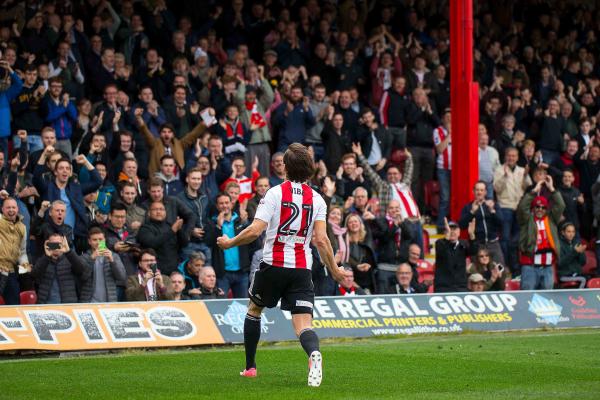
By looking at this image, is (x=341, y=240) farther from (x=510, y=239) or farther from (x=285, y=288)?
(x=285, y=288)

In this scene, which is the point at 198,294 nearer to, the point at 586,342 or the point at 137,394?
the point at 586,342

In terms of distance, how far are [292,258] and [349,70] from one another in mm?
12006

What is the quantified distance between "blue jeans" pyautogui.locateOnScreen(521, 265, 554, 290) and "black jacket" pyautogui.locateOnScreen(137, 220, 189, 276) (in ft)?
18.8

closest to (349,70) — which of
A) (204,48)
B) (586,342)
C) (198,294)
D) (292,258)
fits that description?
(204,48)

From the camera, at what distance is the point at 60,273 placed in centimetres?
1412

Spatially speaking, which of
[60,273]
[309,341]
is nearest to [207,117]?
[60,273]

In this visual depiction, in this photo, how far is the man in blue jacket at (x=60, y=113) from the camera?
56.0 feet

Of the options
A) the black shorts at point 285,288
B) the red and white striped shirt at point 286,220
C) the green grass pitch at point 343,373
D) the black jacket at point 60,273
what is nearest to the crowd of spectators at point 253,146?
the black jacket at point 60,273

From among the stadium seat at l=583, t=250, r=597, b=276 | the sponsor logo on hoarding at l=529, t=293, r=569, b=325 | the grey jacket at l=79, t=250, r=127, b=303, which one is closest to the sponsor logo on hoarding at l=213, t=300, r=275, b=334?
the grey jacket at l=79, t=250, r=127, b=303

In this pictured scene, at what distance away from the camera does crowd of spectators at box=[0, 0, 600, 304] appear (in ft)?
50.6

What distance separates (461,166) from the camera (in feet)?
62.5

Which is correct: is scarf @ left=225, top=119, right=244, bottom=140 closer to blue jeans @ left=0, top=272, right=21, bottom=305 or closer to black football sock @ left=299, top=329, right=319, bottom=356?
blue jeans @ left=0, top=272, right=21, bottom=305

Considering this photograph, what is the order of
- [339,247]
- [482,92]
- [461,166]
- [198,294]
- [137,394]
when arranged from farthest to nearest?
[482,92] < [461,166] < [339,247] < [198,294] < [137,394]

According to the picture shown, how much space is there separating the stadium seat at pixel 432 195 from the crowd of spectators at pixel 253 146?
50mm
